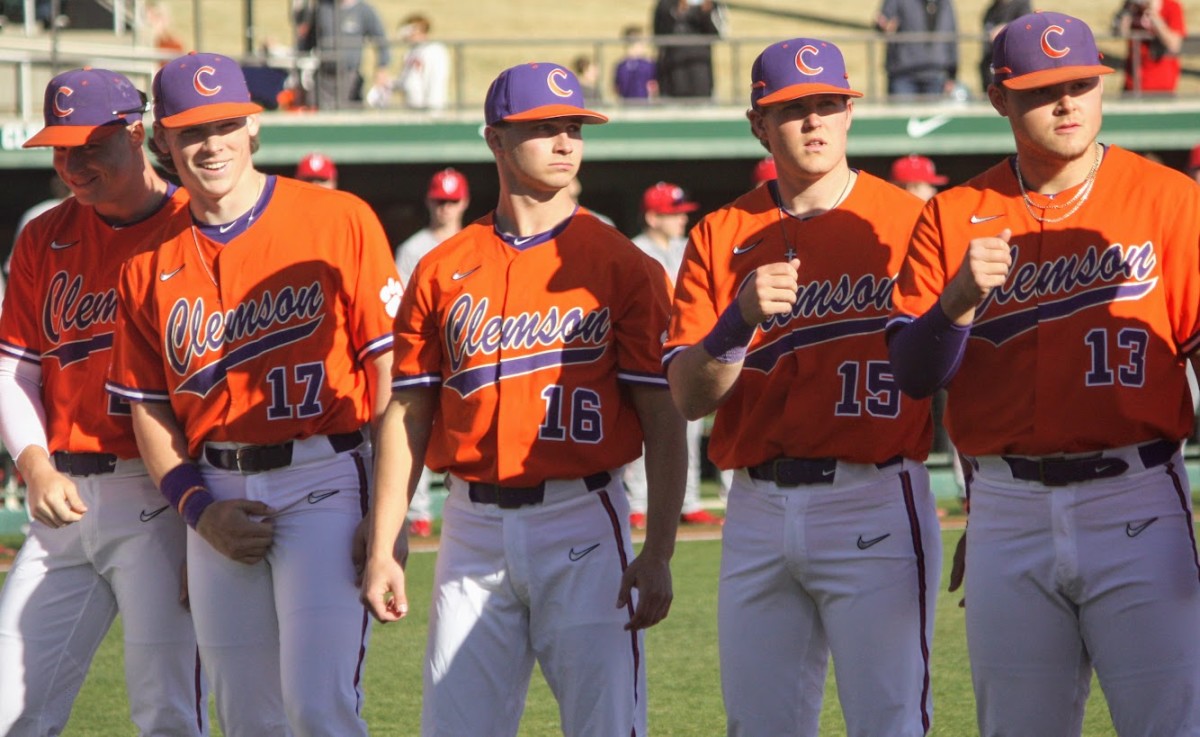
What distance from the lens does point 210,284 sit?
4105 mm

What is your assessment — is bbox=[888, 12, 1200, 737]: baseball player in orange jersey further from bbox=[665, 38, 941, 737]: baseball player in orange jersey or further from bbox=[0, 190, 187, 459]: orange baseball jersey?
bbox=[0, 190, 187, 459]: orange baseball jersey

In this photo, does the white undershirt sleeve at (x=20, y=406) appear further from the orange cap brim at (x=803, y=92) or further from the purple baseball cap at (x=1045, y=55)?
the purple baseball cap at (x=1045, y=55)

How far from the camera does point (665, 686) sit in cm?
633

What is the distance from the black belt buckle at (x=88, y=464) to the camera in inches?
173

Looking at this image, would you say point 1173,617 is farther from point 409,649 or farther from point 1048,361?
point 409,649

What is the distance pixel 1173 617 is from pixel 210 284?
2.42 metres

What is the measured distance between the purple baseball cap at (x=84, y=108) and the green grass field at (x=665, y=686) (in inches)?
94.2

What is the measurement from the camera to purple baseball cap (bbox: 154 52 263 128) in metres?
4.02

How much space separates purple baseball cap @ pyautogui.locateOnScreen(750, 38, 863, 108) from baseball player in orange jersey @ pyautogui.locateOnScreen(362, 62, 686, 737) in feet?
1.45

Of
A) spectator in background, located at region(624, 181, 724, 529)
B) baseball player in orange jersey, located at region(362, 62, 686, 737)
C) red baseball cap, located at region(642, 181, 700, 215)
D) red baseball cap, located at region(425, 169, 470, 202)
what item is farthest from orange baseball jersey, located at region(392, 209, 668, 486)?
red baseball cap, located at region(642, 181, 700, 215)

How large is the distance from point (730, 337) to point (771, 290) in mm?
202

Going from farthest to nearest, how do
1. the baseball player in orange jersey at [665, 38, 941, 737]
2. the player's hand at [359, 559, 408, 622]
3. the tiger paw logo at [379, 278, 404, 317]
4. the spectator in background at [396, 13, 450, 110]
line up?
the spectator in background at [396, 13, 450, 110]
the tiger paw logo at [379, 278, 404, 317]
the player's hand at [359, 559, 408, 622]
the baseball player in orange jersey at [665, 38, 941, 737]

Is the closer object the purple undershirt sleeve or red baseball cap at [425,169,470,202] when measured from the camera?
the purple undershirt sleeve

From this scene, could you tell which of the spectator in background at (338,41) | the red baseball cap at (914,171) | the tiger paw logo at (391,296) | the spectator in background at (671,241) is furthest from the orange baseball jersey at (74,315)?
the spectator in background at (338,41)
